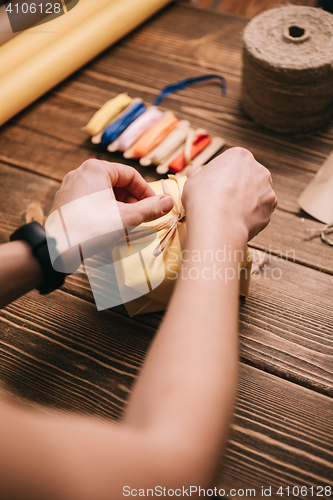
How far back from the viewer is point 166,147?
2.93 ft

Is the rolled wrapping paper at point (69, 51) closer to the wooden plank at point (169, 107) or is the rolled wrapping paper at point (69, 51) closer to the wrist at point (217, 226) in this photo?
the wooden plank at point (169, 107)

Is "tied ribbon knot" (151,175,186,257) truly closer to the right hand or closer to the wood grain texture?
the right hand

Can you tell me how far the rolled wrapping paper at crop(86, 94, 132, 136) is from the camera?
37.3 inches

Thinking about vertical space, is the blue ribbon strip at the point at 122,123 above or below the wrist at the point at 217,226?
below

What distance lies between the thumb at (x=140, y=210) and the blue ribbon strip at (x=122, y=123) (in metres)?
0.46

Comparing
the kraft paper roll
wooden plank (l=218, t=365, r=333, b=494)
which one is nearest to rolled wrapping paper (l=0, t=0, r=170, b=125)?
the kraft paper roll

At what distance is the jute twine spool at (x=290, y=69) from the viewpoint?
818mm

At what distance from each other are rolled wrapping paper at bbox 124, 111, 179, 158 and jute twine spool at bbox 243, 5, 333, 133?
229 mm

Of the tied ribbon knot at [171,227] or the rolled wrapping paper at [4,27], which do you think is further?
the rolled wrapping paper at [4,27]

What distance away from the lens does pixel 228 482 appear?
1.60ft

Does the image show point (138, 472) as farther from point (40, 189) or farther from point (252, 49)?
point (252, 49)

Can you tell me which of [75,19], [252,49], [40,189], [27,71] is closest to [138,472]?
[40,189]

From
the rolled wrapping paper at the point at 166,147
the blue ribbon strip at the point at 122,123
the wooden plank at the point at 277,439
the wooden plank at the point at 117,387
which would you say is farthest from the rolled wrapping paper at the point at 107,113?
the wooden plank at the point at 277,439

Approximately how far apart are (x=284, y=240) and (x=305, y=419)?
0.36 meters
